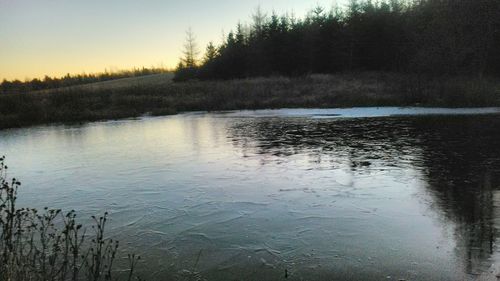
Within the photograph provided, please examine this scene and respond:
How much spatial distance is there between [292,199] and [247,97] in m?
25.2

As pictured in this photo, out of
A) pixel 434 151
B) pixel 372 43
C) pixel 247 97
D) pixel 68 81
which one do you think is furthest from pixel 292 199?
pixel 68 81

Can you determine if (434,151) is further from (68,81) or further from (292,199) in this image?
(68,81)

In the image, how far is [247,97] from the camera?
32062mm

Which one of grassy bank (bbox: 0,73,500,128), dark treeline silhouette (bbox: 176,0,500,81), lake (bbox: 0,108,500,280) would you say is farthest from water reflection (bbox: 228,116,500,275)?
dark treeline silhouette (bbox: 176,0,500,81)

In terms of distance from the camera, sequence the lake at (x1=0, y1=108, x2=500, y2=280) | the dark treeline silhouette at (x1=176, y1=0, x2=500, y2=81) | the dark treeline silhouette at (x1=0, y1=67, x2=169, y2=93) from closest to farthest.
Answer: the lake at (x1=0, y1=108, x2=500, y2=280), the dark treeline silhouette at (x1=176, y1=0, x2=500, y2=81), the dark treeline silhouette at (x1=0, y1=67, x2=169, y2=93)

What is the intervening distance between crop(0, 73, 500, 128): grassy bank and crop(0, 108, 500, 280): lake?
1077cm

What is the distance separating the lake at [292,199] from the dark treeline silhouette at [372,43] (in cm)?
2068

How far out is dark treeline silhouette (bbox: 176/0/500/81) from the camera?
A: 32.2 metres

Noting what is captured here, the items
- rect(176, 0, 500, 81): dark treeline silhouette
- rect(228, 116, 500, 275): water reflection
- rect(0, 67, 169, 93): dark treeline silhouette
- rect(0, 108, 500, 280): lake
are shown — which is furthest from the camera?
rect(0, 67, 169, 93): dark treeline silhouette

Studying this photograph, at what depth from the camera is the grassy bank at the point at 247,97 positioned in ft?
81.1

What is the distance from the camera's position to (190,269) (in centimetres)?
464

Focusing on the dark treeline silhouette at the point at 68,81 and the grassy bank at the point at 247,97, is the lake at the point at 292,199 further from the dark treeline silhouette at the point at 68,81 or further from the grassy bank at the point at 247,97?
the dark treeline silhouette at the point at 68,81

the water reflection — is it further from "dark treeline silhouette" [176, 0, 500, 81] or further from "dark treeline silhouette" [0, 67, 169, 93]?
"dark treeline silhouette" [0, 67, 169, 93]

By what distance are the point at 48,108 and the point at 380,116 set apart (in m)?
21.2
